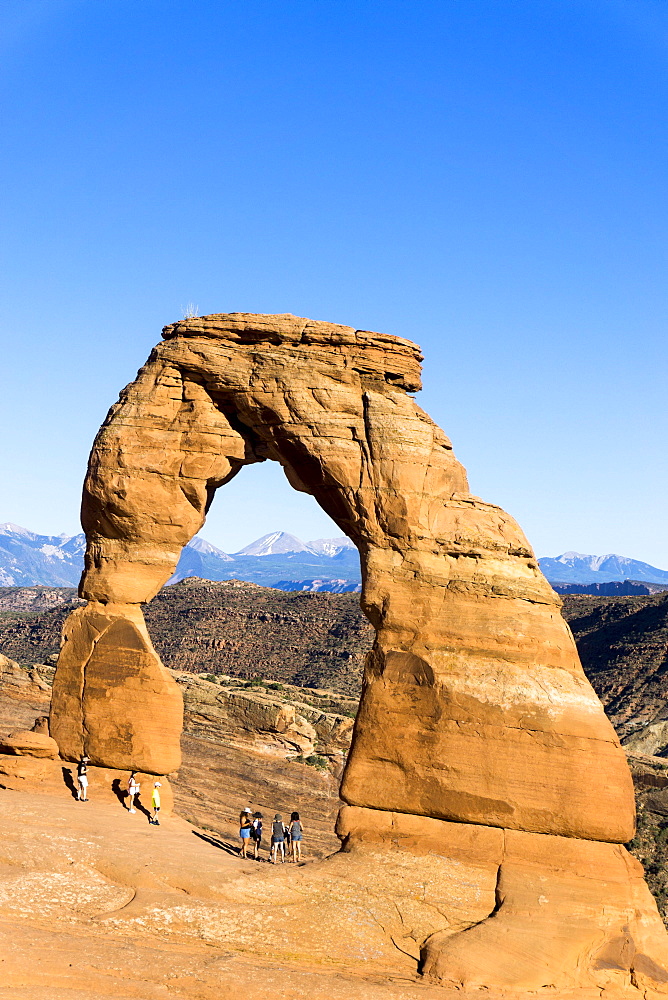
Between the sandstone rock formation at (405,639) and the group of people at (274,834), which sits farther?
the group of people at (274,834)

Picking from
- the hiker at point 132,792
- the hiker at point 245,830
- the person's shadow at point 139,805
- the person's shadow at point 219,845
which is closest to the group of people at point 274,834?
the hiker at point 245,830

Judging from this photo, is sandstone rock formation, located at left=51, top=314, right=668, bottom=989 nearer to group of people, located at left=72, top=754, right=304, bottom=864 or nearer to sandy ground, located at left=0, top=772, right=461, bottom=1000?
group of people, located at left=72, top=754, right=304, bottom=864

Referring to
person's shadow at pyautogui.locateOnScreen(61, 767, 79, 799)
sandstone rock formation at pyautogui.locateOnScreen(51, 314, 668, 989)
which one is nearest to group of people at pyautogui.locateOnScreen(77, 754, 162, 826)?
person's shadow at pyautogui.locateOnScreen(61, 767, 79, 799)

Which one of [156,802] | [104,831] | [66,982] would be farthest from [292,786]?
[66,982]

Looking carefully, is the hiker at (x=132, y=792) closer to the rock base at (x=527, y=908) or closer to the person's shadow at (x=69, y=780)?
the person's shadow at (x=69, y=780)

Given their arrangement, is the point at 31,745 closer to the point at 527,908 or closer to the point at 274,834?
the point at 274,834

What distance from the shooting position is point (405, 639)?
62.6 ft

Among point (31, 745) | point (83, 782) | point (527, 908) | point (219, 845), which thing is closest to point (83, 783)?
point (83, 782)

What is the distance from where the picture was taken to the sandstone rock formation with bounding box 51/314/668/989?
16.8 meters

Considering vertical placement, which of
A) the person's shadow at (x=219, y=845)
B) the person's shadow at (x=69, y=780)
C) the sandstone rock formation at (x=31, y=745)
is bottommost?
the person's shadow at (x=219, y=845)

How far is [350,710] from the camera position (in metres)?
44.7

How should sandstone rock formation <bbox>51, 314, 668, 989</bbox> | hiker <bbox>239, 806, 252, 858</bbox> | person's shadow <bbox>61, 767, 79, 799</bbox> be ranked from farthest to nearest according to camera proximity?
hiker <bbox>239, 806, 252, 858</bbox> < person's shadow <bbox>61, 767, 79, 799</bbox> < sandstone rock formation <bbox>51, 314, 668, 989</bbox>

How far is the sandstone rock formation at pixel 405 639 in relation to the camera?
55.1 ft

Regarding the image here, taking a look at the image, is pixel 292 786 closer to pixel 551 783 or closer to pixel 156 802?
pixel 156 802
